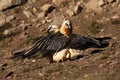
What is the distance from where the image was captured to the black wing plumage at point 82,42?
14.0 m

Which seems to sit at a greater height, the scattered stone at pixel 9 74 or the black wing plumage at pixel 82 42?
the black wing plumage at pixel 82 42

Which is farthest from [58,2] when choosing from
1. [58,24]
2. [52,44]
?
[52,44]

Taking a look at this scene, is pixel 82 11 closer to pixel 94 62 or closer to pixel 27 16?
→ pixel 27 16

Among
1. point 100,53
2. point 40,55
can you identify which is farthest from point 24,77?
point 100,53

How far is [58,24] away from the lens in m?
15.7

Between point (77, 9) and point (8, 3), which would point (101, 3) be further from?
point (8, 3)

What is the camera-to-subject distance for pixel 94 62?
12.9 meters

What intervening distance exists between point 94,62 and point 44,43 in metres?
2.00

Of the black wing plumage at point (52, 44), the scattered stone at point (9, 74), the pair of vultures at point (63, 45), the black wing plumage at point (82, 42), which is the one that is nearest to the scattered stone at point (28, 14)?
the pair of vultures at point (63, 45)

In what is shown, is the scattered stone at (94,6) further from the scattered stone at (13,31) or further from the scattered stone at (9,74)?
the scattered stone at (9,74)

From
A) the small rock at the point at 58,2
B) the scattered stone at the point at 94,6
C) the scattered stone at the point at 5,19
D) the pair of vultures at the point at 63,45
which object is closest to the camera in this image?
the pair of vultures at the point at 63,45

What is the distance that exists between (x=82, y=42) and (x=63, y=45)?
81cm

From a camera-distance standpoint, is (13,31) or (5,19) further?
(5,19)

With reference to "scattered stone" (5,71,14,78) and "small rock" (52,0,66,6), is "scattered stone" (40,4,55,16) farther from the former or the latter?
"scattered stone" (5,71,14,78)
